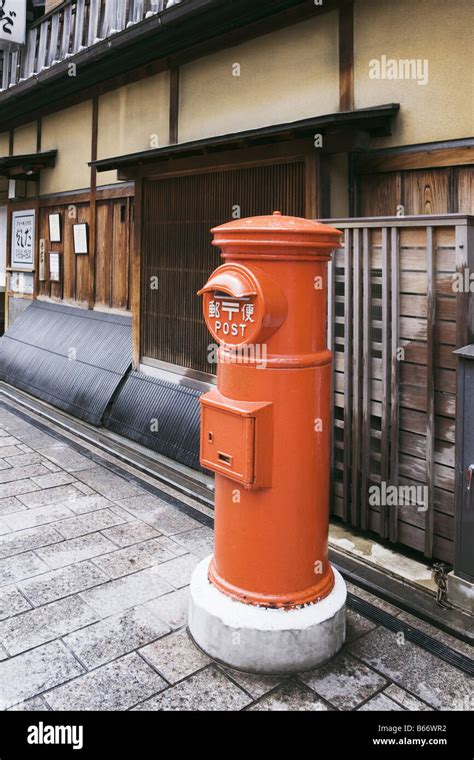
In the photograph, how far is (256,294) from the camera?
3051mm

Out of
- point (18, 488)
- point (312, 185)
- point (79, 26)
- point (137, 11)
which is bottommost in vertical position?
point (18, 488)

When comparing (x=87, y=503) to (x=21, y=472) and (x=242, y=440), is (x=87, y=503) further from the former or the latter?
(x=242, y=440)

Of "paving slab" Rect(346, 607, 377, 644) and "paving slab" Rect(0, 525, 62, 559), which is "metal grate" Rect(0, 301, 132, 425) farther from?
"paving slab" Rect(346, 607, 377, 644)

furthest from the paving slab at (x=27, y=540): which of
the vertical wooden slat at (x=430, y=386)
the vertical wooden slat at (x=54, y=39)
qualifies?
the vertical wooden slat at (x=54, y=39)

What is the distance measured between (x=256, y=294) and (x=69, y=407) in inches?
243

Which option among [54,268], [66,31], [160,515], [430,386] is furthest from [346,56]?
[54,268]

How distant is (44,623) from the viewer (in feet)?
12.0

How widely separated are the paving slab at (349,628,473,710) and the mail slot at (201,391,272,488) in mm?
1170

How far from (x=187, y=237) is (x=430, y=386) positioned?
3.85 m

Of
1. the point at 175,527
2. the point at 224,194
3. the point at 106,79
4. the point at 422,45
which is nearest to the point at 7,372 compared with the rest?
the point at 106,79

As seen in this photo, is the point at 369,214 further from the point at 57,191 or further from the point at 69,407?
the point at 57,191

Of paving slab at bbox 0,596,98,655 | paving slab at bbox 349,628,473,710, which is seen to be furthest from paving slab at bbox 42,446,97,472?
paving slab at bbox 349,628,473,710

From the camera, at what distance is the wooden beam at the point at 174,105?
7.68 meters

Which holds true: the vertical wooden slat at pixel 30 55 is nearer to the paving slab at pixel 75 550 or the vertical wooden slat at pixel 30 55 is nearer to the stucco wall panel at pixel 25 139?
the stucco wall panel at pixel 25 139
